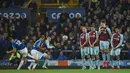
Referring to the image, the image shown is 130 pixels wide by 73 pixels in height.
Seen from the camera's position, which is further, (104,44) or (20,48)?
(20,48)

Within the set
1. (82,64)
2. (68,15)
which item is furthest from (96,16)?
(82,64)

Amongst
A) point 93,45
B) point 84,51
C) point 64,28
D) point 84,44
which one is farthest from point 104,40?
point 64,28

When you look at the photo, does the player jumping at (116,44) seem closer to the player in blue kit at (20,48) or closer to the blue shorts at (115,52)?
the blue shorts at (115,52)

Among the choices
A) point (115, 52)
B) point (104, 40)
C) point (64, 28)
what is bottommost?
point (115, 52)

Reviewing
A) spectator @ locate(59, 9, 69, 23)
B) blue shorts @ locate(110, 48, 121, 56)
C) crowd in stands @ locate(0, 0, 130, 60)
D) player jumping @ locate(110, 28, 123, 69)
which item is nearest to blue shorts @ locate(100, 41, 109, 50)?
player jumping @ locate(110, 28, 123, 69)

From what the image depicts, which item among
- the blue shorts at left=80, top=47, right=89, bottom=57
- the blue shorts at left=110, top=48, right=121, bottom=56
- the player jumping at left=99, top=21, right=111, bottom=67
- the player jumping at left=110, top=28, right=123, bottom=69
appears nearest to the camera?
the player jumping at left=99, top=21, right=111, bottom=67

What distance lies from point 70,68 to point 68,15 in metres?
3.66

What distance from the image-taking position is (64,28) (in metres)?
23.9

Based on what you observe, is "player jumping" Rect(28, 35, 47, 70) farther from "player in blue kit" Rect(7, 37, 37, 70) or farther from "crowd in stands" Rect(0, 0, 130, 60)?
"crowd in stands" Rect(0, 0, 130, 60)

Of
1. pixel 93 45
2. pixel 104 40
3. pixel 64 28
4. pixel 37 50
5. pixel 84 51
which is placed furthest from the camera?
pixel 64 28

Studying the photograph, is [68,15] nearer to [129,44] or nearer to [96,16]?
[96,16]

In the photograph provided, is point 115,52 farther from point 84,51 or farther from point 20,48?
point 20,48

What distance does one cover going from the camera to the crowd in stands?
23406 mm

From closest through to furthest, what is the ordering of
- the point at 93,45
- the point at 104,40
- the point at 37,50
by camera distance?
1. the point at 93,45
2. the point at 104,40
3. the point at 37,50
